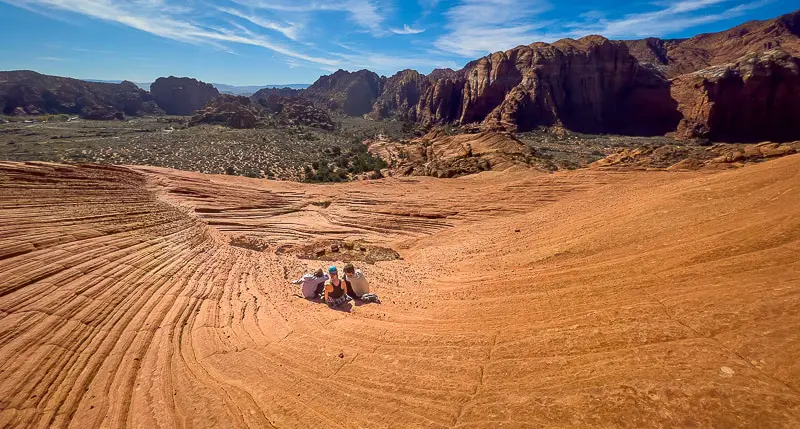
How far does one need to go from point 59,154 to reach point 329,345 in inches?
1983

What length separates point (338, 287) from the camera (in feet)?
28.5

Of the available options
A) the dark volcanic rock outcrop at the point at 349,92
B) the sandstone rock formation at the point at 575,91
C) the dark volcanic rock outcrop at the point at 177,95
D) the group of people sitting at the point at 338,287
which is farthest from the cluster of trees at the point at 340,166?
the dark volcanic rock outcrop at the point at 177,95

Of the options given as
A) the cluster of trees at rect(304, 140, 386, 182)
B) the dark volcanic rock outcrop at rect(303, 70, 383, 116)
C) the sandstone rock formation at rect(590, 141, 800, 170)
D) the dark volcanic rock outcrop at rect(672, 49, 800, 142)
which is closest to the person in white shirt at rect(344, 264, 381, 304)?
the sandstone rock formation at rect(590, 141, 800, 170)

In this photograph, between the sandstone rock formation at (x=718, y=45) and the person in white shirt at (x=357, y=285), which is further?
the sandstone rock formation at (x=718, y=45)

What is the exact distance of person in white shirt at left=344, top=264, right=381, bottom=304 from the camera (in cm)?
887

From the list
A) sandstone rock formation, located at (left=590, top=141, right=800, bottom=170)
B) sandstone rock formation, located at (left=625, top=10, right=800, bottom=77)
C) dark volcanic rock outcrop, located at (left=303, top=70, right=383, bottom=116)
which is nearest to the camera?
sandstone rock formation, located at (left=590, top=141, right=800, bottom=170)

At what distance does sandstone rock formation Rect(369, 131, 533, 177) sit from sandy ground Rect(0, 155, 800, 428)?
55.0ft

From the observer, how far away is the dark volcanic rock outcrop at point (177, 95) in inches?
5162

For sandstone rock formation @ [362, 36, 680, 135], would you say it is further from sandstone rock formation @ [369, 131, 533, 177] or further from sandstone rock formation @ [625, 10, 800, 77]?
sandstone rock formation @ [369, 131, 533, 177]

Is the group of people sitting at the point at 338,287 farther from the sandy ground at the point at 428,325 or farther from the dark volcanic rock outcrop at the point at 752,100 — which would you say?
the dark volcanic rock outcrop at the point at 752,100

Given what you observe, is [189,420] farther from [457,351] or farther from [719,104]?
[719,104]

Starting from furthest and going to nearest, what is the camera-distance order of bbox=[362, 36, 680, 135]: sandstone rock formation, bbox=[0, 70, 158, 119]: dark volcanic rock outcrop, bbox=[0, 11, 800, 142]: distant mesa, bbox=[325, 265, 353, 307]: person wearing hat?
bbox=[0, 70, 158, 119]: dark volcanic rock outcrop → bbox=[362, 36, 680, 135]: sandstone rock formation → bbox=[0, 11, 800, 142]: distant mesa → bbox=[325, 265, 353, 307]: person wearing hat

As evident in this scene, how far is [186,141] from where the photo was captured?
172 ft

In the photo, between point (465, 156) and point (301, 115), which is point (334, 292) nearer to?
point (465, 156)
